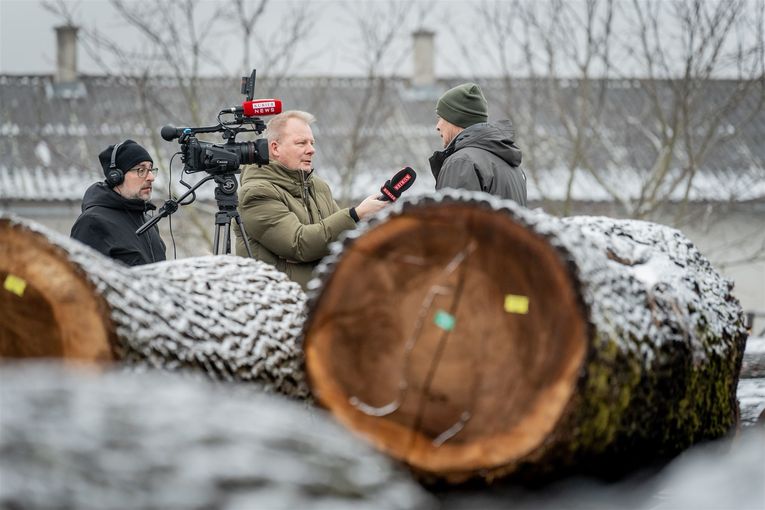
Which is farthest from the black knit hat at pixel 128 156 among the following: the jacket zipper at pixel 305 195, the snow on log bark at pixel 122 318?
the snow on log bark at pixel 122 318

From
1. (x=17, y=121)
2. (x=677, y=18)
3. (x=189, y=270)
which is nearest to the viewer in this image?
(x=189, y=270)

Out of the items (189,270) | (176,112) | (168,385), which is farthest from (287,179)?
(176,112)

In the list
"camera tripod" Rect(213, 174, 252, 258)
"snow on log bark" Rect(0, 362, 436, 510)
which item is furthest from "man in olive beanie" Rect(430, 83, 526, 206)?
"snow on log bark" Rect(0, 362, 436, 510)

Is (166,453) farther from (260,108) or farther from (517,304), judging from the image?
(260,108)

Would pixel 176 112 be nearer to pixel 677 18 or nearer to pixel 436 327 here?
pixel 677 18

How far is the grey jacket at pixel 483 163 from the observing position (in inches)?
184

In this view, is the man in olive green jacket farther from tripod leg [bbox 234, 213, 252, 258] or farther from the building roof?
the building roof

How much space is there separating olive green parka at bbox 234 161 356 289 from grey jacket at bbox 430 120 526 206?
1.62 ft

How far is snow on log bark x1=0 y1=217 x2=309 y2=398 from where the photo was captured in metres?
3.03

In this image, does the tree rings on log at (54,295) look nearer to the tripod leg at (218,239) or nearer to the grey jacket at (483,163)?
the grey jacket at (483,163)

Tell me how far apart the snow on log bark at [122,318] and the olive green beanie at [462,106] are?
1742mm

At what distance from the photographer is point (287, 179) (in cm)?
523

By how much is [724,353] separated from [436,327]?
1254 millimetres

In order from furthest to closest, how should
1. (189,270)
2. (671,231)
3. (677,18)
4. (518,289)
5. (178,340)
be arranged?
(677,18) < (671,231) < (189,270) < (178,340) < (518,289)
